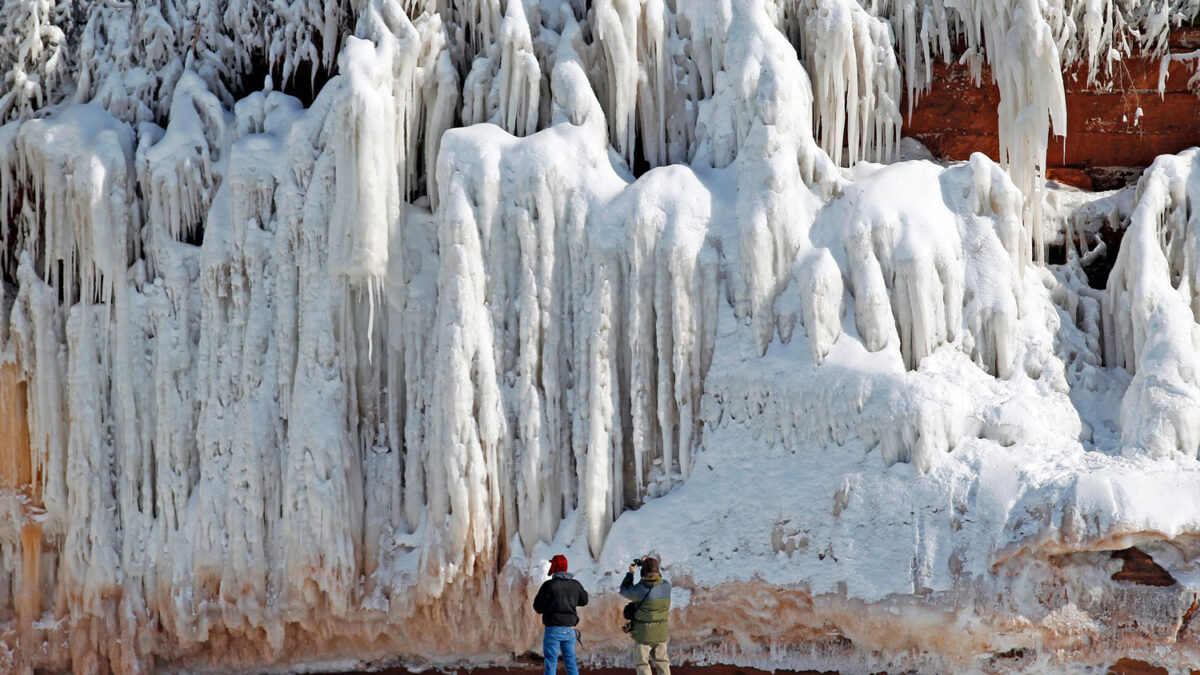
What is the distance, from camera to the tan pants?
1135cm

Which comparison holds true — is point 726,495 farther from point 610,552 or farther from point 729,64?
point 729,64

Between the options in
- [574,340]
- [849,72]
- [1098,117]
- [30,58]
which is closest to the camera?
[574,340]

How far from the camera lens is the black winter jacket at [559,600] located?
11273mm

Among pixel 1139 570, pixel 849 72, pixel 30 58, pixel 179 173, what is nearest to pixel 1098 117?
pixel 849 72

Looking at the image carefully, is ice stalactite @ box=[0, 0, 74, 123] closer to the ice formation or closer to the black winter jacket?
the ice formation

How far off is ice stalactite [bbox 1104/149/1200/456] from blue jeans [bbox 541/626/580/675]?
16.8 feet

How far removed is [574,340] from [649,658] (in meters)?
3.37

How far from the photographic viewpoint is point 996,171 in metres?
13.6

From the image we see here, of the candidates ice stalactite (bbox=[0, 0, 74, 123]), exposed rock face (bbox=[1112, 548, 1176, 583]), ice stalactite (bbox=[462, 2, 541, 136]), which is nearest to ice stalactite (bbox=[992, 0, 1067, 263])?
exposed rock face (bbox=[1112, 548, 1176, 583])

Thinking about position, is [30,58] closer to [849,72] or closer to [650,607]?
[849,72]

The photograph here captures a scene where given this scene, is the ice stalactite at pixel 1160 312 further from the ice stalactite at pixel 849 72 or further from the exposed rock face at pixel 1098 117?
the ice stalactite at pixel 849 72

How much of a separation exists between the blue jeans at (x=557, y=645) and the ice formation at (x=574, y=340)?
6.09ft

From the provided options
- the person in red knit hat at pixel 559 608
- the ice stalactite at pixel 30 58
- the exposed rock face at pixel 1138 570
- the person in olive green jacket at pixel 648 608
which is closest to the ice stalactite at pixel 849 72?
the exposed rock face at pixel 1138 570

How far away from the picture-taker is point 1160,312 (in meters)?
13.1
